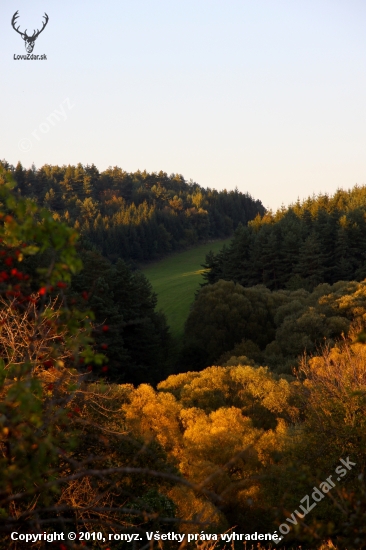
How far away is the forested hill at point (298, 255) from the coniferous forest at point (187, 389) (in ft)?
0.89

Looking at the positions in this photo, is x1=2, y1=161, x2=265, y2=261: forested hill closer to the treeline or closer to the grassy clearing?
the grassy clearing

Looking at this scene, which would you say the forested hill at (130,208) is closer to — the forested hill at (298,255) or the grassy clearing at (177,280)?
the grassy clearing at (177,280)

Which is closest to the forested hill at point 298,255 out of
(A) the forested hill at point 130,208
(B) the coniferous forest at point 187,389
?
(B) the coniferous forest at point 187,389

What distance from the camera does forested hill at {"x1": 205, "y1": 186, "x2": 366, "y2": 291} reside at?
7406cm

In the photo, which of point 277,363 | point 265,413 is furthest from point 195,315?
point 265,413

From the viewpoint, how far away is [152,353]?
51062 millimetres

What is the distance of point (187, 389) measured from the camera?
32562 millimetres

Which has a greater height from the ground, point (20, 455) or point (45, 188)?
point (45, 188)

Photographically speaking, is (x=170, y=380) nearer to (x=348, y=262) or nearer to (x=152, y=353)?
(x=152, y=353)

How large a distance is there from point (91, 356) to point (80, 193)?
16039cm

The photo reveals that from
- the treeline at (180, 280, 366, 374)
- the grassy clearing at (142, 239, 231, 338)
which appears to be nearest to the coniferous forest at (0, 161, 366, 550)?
the treeline at (180, 280, 366, 374)

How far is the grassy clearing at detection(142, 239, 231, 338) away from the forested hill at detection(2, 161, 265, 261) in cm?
458

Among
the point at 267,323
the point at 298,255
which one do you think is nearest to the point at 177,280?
the point at 298,255

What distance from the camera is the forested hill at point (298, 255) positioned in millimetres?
74062
